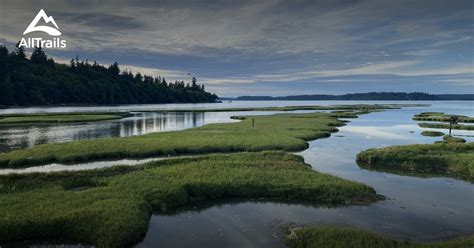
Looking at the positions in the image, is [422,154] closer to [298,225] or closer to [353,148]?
[353,148]

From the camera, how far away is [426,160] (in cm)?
3491

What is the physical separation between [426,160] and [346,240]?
75.3ft

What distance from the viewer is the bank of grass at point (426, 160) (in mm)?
32862

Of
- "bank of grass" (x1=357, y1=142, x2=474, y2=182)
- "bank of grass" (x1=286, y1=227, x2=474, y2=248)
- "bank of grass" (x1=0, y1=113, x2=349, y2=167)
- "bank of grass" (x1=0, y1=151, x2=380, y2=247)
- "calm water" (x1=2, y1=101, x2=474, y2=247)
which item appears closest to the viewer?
"bank of grass" (x1=286, y1=227, x2=474, y2=248)

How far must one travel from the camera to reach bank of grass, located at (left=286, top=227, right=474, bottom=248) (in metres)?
15.9

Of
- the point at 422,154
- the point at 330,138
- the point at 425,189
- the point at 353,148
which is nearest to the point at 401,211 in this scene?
the point at 425,189

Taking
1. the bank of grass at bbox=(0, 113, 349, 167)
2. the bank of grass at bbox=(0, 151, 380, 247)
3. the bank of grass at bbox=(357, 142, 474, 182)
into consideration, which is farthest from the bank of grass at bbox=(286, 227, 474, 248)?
the bank of grass at bbox=(0, 113, 349, 167)

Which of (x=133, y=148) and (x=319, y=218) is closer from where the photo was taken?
(x=319, y=218)

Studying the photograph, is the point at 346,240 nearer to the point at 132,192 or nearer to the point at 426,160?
the point at 132,192

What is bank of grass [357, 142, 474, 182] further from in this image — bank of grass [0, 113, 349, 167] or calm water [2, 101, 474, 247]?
bank of grass [0, 113, 349, 167]

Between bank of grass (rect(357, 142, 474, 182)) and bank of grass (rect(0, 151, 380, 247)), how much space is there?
911 cm

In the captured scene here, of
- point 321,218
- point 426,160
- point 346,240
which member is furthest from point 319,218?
point 426,160

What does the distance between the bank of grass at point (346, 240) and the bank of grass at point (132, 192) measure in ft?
20.7

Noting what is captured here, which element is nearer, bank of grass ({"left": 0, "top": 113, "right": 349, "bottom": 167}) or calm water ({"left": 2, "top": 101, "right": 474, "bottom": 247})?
calm water ({"left": 2, "top": 101, "right": 474, "bottom": 247})
